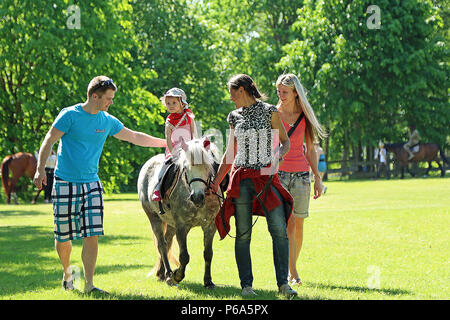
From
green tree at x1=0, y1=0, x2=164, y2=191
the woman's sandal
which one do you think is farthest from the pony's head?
green tree at x1=0, y1=0, x2=164, y2=191

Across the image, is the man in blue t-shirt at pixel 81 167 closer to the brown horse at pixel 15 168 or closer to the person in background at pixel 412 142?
the brown horse at pixel 15 168

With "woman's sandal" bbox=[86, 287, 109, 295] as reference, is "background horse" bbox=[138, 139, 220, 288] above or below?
above

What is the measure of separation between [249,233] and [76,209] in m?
1.84

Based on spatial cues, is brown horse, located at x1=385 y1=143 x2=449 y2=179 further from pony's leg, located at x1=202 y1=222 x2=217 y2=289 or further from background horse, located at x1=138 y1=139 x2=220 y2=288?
pony's leg, located at x1=202 y1=222 x2=217 y2=289

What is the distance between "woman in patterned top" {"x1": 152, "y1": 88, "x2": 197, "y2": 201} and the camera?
8.43 metres

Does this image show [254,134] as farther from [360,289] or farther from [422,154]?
[422,154]

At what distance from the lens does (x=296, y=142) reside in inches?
323

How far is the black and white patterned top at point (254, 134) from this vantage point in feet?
23.5

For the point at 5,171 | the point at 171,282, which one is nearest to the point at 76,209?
the point at 171,282

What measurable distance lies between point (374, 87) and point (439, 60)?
4643 mm

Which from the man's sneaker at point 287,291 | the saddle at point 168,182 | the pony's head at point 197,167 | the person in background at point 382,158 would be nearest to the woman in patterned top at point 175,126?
the saddle at point 168,182
